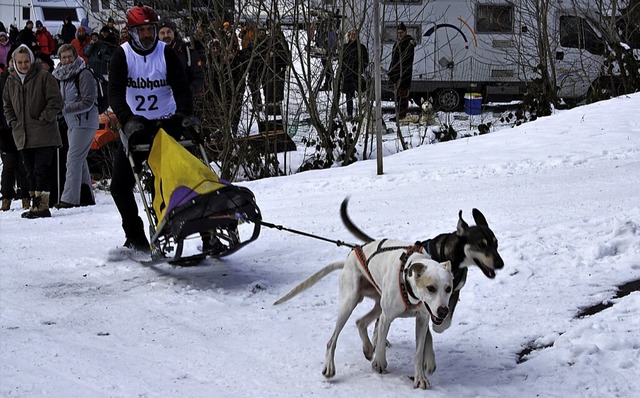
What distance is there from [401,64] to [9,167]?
5.32 m

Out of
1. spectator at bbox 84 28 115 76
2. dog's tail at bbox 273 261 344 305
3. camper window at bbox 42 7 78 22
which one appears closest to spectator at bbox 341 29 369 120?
spectator at bbox 84 28 115 76

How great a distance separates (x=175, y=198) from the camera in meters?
6.32

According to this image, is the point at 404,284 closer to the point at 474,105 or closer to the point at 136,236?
the point at 136,236

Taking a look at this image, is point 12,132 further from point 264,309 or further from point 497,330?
point 497,330

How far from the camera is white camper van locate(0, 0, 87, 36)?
27875 mm

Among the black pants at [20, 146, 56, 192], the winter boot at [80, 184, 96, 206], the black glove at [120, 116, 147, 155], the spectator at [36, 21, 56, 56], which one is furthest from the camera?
the spectator at [36, 21, 56, 56]

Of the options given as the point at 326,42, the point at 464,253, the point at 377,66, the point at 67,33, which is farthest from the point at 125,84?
the point at 67,33

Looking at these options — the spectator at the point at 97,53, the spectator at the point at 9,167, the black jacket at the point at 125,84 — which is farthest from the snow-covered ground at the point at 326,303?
the spectator at the point at 97,53

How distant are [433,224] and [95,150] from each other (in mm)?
6961

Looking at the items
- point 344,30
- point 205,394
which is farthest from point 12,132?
point 205,394

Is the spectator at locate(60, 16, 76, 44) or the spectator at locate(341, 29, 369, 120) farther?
the spectator at locate(60, 16, 76, 44)

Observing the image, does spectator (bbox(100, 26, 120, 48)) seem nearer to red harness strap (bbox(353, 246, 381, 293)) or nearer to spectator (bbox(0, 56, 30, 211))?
spectator (bbox(0, 56, 30, 211))

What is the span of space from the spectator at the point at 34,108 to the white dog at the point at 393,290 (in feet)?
19.8

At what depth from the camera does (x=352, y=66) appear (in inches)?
485
